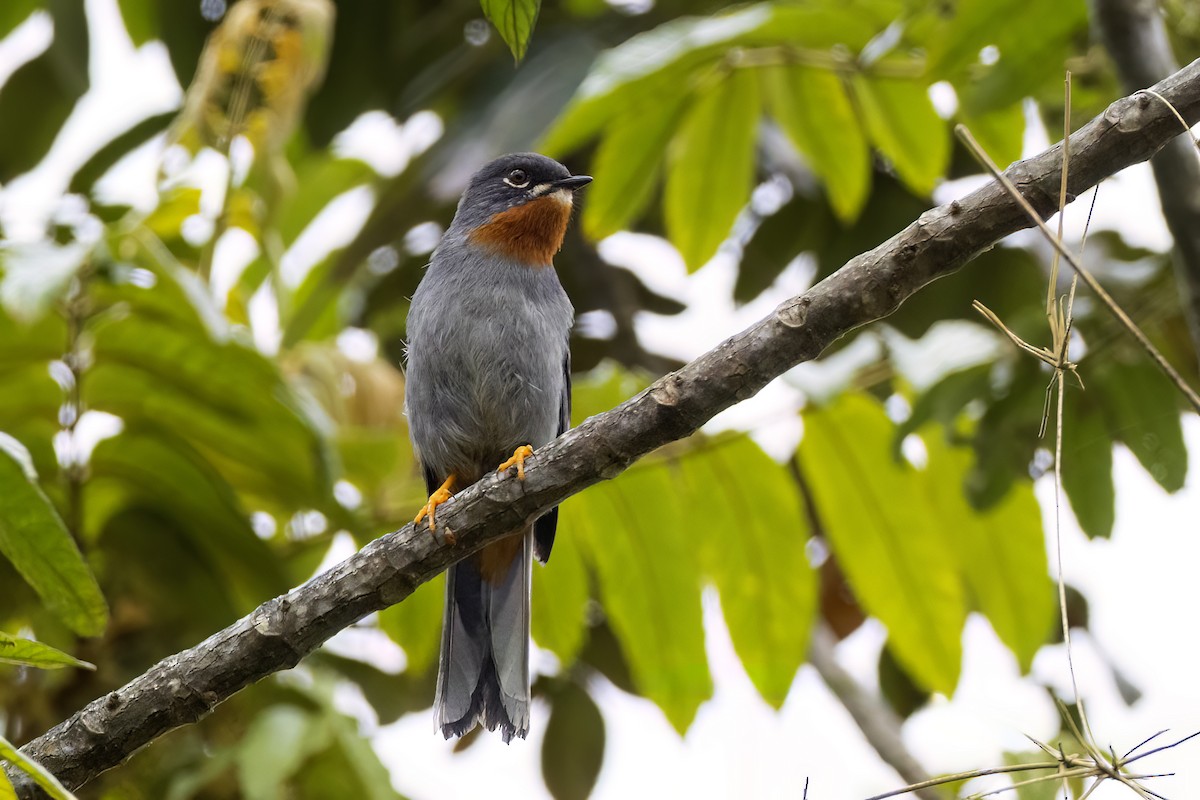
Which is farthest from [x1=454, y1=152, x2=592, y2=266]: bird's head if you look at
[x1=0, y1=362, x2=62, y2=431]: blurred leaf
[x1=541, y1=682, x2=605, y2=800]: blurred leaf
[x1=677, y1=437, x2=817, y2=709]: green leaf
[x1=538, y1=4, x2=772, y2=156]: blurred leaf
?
[x1=541, y1=682, x2=605, y2=800]: blurred leaf

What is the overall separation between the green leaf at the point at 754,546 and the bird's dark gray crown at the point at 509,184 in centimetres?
105

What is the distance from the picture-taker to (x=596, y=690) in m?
5.65

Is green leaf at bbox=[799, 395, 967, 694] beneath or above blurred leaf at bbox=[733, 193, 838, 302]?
beneath

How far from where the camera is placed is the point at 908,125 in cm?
434

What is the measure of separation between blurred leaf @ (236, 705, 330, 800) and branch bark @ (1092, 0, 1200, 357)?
2.65 meters

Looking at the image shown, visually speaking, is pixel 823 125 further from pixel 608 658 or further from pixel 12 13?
pixel 12 13

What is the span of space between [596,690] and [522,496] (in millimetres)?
→ 3266

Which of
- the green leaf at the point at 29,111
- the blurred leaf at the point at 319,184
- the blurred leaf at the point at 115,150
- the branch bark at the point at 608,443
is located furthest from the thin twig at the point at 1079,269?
the green leaf at the point at 29,111

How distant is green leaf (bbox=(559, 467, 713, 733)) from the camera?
411cm

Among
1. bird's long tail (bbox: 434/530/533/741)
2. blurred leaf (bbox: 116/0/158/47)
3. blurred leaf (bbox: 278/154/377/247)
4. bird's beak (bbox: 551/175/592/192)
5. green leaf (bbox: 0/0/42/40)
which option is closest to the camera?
bird's long tail (bbox: 434/530/533/741)

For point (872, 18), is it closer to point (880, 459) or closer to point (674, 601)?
point (880, 459)

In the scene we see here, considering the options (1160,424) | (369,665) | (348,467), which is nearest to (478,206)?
(348,467)

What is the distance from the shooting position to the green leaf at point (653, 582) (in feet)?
13.5

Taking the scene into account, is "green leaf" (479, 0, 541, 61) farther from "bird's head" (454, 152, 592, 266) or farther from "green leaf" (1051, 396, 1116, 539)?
"green leaf" (1051, 396, 1116, 539)
